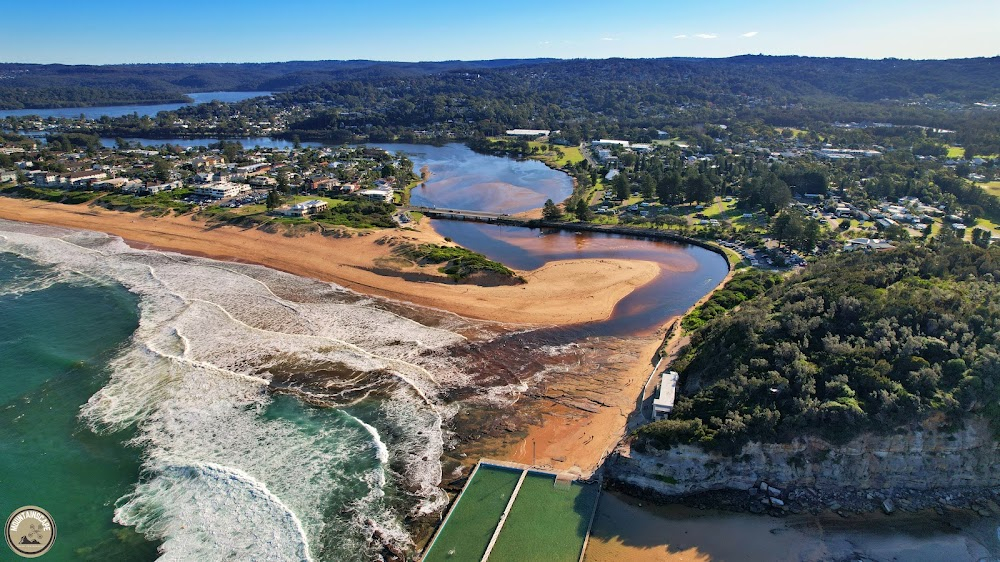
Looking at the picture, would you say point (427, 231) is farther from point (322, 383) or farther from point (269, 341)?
point (322, 383)

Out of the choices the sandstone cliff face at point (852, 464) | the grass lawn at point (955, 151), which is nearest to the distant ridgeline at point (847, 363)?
the sandstone cliff face at point (852, 464)

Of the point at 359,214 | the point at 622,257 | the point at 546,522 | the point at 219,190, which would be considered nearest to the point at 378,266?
the point at 359,214

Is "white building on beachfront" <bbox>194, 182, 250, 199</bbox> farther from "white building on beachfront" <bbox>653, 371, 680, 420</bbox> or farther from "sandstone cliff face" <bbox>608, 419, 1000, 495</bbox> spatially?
"sandstone cliff face" <bbox>608, 419, 1000, 495</bbox>

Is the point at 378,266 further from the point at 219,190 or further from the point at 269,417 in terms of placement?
the point at 219,190

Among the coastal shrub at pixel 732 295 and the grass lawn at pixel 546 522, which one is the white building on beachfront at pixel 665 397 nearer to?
the grass lawn at pixel 546 522

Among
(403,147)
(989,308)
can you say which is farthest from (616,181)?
(403,147)

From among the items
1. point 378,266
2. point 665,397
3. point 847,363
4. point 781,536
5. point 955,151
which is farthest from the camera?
point 955,151
